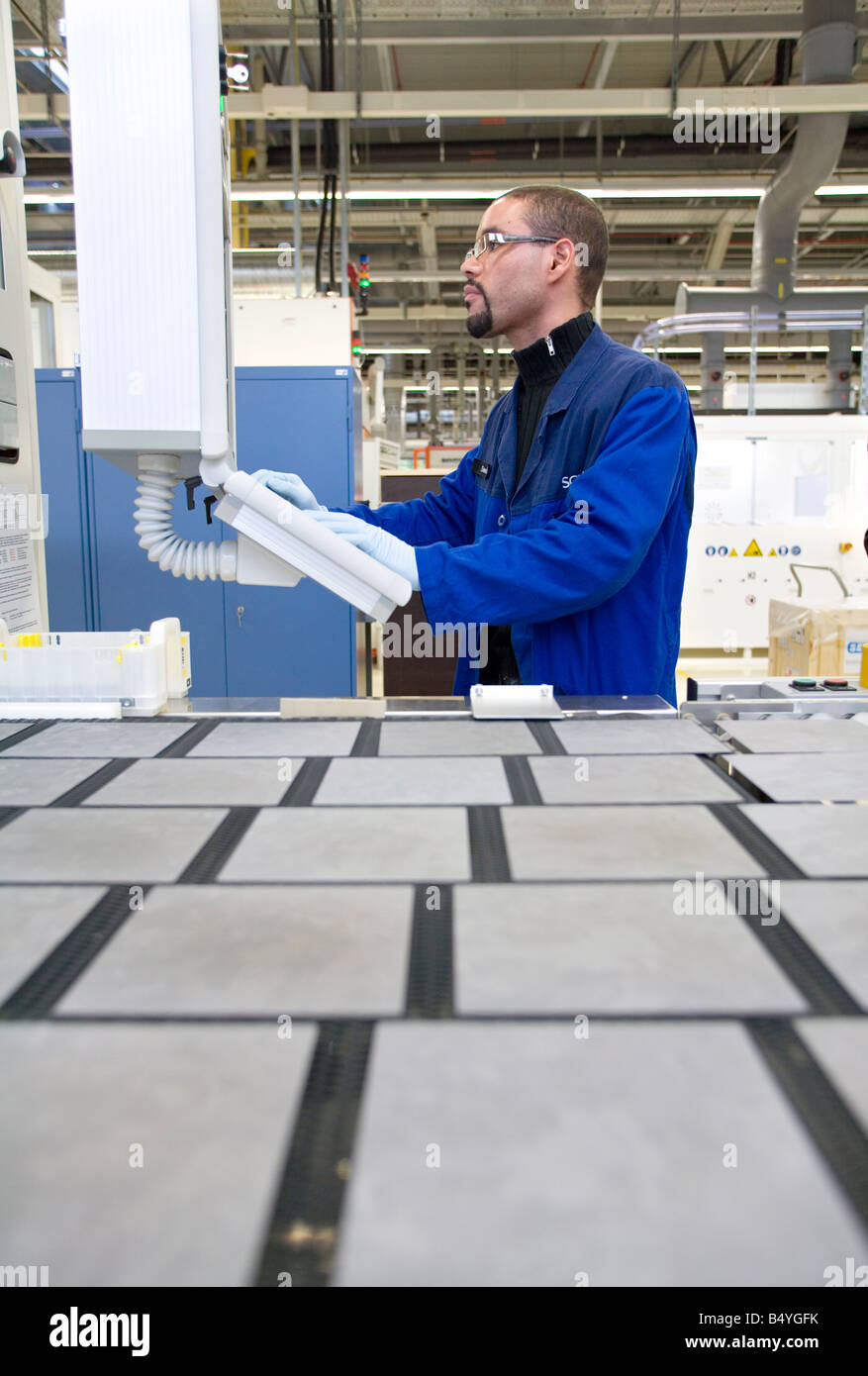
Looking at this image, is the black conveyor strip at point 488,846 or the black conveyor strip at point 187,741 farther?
the black conveyor strip at point 187,741

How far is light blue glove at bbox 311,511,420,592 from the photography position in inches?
56.8

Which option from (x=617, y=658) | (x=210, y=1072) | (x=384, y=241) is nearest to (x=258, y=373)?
(x=617, y=658)

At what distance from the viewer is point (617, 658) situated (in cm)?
180

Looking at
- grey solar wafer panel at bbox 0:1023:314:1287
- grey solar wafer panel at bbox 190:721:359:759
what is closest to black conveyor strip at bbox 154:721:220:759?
grey solar wafer panel at bbox 190:721:359:759

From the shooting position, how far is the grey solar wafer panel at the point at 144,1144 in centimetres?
42

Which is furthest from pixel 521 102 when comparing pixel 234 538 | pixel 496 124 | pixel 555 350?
pixel 555 350

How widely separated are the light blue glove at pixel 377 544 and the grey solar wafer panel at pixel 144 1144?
97cm

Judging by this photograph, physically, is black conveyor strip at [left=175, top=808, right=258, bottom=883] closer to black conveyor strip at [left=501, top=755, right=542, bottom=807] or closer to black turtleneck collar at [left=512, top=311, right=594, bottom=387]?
black conveyor strip at [left=501, top=755, right=542, bottom=807]

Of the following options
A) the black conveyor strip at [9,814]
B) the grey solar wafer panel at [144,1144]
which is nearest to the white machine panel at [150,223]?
the black conveyor strip at [9,814]

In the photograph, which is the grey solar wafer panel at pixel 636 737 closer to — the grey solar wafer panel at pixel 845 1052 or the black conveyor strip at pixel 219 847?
the black conveyor strip at pixel 219 847

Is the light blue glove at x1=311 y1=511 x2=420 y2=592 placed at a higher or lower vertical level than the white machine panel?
lower

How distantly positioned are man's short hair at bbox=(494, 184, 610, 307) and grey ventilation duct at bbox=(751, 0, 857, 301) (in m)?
4.04
